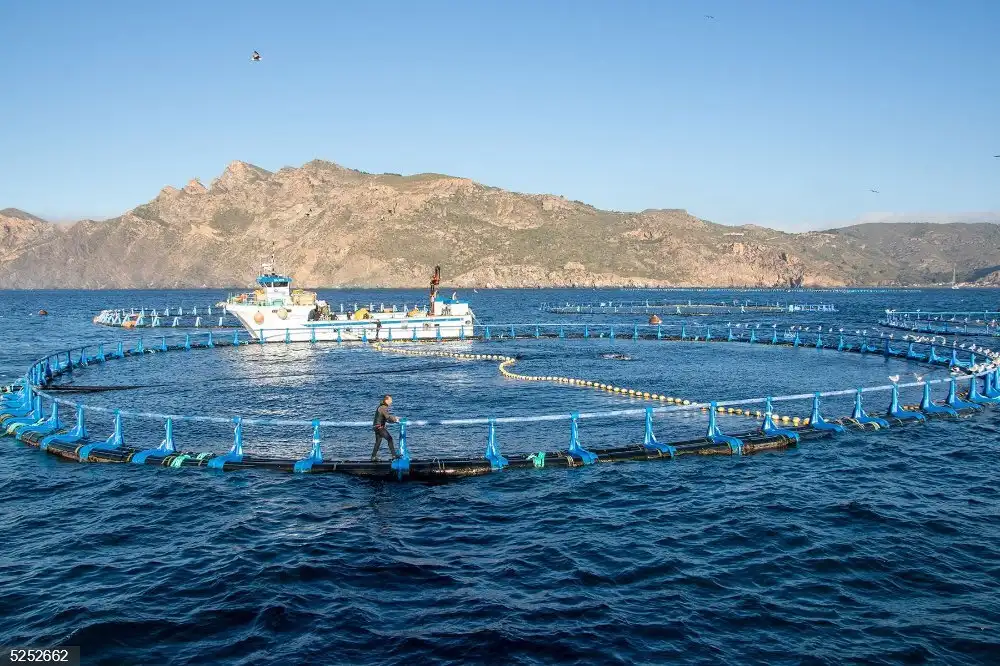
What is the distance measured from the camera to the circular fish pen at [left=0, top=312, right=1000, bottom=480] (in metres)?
24.9

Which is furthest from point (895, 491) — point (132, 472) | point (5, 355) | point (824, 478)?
point (5, 355)

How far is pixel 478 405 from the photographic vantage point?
36.0m

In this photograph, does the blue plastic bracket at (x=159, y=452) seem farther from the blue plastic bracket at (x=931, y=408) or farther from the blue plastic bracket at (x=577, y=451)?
the blue plastic bracket at (x=931, y=408)

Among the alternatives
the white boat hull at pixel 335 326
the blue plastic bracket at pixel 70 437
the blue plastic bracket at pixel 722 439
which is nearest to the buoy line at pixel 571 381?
the white boat hull at pixel 335 326

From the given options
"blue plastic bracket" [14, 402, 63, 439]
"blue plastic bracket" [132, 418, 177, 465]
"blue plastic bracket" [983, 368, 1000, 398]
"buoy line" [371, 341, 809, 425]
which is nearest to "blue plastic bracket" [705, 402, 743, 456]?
"buoy line" [371, 341, 809, 425]

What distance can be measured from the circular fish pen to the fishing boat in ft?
5.04

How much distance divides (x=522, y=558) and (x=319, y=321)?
178 feet

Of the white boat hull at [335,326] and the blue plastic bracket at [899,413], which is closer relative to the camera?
the blue plastic bracket at [899,413]

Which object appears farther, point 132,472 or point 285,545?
point 132,472

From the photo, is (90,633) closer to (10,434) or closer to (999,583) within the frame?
(999,583)

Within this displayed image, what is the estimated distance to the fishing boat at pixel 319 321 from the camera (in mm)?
67875

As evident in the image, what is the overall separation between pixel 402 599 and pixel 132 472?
43.0 feet

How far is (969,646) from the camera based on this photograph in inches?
515

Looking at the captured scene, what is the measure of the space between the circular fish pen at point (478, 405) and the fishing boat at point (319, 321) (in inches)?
60.4
